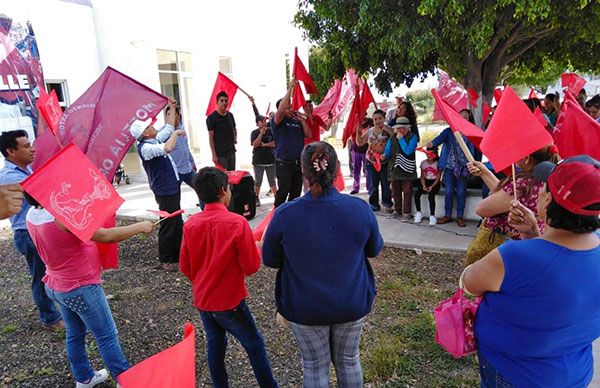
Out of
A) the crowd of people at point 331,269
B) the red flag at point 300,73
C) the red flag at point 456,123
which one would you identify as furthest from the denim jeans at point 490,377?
the red flag at point 300,73

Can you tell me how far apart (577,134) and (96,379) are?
4.07 meters

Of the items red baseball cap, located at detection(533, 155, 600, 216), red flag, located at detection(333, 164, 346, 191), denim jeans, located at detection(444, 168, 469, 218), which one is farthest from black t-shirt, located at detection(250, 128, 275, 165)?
red baseball cap, located at detection(533, 155, 600, 216)

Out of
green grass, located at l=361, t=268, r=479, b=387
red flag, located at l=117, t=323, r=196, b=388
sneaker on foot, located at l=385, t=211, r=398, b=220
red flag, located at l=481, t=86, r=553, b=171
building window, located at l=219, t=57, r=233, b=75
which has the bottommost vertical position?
green grass, located at l=361, t=268, r=479, b=387

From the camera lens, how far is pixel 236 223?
2561 mm

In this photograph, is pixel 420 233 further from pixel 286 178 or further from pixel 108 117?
pixel 108 117

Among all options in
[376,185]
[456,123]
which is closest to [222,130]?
[376,185]

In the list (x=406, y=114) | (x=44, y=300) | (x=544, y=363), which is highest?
(x=406, y=114)

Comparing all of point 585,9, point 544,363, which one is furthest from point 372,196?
point 544,363

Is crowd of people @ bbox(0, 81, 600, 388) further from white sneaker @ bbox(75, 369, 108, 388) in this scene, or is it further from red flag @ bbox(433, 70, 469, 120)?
red flag @ bbox(433, 70, 469, 120)

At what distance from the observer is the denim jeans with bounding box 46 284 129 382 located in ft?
8.89

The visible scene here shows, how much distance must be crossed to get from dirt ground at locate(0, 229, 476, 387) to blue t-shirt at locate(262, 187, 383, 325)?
1.27 meters

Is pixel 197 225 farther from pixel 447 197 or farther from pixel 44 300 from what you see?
pixel 447 197

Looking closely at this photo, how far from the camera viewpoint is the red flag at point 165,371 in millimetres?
1717

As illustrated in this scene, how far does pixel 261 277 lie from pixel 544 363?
361 centimetres
